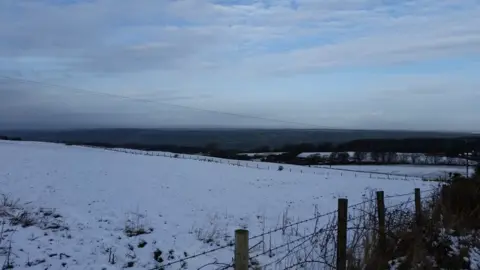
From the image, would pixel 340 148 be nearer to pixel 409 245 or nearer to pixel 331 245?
pixel 331 245

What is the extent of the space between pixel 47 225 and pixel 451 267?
845 centimetres

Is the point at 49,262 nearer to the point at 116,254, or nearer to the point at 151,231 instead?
the point at 116,254

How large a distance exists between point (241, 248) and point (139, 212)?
969 cm

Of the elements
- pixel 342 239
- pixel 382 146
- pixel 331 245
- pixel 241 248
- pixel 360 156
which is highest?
pixel 382 146

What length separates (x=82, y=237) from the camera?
364 inches

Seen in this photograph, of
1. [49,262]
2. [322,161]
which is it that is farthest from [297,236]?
[322,161]

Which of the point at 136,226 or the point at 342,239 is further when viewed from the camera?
the point at 136,226

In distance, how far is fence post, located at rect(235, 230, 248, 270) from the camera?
3.62m

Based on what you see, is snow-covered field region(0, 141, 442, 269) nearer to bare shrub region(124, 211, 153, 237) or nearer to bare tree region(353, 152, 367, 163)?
bare shrub region(124, 211, 153, 237)

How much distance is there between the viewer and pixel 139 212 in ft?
41.9

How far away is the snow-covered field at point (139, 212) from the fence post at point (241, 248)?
167 inches

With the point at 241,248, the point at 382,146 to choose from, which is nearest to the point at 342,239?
the point at 241,248

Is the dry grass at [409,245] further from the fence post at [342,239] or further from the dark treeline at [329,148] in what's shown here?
the dark treeline at [329,148]

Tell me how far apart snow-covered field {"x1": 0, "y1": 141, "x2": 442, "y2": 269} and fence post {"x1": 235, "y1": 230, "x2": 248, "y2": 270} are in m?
4.24
